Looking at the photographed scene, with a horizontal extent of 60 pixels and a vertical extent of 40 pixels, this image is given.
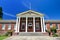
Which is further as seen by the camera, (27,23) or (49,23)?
(49,23)

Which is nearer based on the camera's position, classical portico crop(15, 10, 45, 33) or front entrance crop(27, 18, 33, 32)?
classical portico crop(15, 10, 45, 33)

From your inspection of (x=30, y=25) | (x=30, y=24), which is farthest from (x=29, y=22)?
(x=30, y=25)

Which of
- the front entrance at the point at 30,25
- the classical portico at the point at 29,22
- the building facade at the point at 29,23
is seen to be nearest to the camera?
the building facade at the point at 29,23

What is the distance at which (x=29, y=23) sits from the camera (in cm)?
3397

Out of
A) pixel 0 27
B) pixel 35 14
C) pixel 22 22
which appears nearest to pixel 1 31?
pixel 0 27

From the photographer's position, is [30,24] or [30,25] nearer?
[30,25]

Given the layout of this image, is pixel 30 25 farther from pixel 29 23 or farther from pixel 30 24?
pixel 29 23

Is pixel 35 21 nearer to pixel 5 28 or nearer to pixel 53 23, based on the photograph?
pixel 53 23

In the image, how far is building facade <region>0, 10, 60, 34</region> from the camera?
103 ft

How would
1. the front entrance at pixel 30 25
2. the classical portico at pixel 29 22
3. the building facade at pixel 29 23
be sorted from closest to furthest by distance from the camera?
the building facade at pixel 29 23, the classical portico at pixel 29 22, the front entrance at pixel 30 25

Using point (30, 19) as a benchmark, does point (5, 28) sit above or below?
below

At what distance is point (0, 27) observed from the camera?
119ft

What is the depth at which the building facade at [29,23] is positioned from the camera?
31.4 meters

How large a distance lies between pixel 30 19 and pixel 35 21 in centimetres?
153
